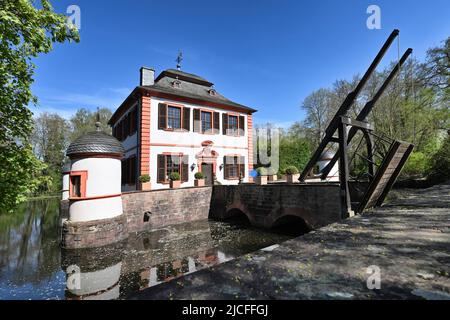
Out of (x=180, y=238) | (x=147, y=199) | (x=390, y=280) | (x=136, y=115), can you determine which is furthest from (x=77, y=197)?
(x=390, y=280)

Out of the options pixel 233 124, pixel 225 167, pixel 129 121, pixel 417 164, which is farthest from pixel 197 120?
pixel 417 164

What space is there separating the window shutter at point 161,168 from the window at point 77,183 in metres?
5.61

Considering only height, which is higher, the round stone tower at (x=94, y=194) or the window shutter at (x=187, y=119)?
the window shutter at (x=187, y=119)

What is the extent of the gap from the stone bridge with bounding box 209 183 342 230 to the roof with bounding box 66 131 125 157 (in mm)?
7325

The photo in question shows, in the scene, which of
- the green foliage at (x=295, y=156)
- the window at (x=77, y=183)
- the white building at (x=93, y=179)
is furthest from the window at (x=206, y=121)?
the green foliage at (x=295, y=156)

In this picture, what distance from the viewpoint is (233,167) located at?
1881 cm

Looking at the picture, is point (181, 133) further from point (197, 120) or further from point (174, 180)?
point (174, 180)

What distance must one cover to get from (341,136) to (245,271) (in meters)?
6.06

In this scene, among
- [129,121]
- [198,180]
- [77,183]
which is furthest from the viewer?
[129,121]

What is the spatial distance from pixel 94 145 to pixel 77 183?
1.83 meters

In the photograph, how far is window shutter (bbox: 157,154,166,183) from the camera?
1539cm

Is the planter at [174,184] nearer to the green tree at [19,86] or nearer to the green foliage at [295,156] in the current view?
the green tree at [19,86]

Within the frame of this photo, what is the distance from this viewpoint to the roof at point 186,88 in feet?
54.3

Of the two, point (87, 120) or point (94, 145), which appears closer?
point (94, 145)
